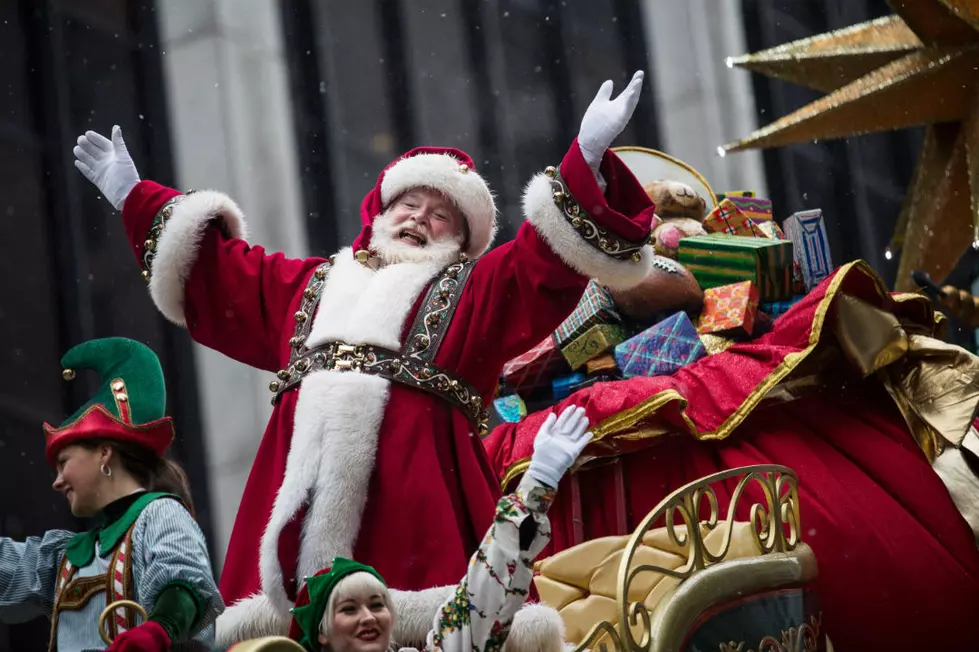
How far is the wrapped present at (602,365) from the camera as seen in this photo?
4016 millimetres

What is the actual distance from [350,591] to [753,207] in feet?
8.60

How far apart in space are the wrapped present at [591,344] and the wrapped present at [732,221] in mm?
590

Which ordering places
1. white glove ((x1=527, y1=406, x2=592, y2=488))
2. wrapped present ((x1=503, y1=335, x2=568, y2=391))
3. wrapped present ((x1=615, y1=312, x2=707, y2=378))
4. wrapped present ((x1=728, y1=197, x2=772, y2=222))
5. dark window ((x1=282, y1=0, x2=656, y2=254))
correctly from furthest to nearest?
dark window ((x1=282, y1=0, x2=656, y2=254)) < wrapped present ((x1=728, y1=197, x2=772, y2=222)) < wrapped present ((x1=503, y1=335, x2=568, y2=391)) < wrapped present ((x1=615, y1=312, x2=707, y2=378)) < white glove ((x1=527, y1=406, x2=592, y2=488))

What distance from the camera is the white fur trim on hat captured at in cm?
323

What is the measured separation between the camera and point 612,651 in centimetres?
274

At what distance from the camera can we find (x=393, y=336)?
2.92 metres

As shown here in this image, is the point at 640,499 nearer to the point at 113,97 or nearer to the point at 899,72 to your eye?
the point at 899,72

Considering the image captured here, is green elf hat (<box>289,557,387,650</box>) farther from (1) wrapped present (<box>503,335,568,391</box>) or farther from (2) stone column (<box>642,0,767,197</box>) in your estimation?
(2) stone column (<box>642,0,767,197</box>)

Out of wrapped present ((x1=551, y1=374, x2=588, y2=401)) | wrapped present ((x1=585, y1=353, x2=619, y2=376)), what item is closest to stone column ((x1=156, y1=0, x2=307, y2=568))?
wrapped present ((x1=551, y1=374, x2=588, y2=401))

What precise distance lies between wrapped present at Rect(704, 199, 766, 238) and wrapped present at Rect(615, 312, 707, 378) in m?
0.54

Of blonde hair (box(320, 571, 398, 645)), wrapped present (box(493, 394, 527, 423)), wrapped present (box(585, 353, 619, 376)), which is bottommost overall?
wrapped present (box(493, 394, 527, 423))

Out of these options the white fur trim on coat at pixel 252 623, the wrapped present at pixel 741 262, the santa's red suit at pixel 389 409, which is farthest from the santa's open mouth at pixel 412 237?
the wrapped present at pixel 741 262

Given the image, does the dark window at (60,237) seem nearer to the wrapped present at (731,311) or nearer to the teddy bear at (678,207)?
the teddy bear at (678,207)

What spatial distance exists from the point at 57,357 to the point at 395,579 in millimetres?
2253
